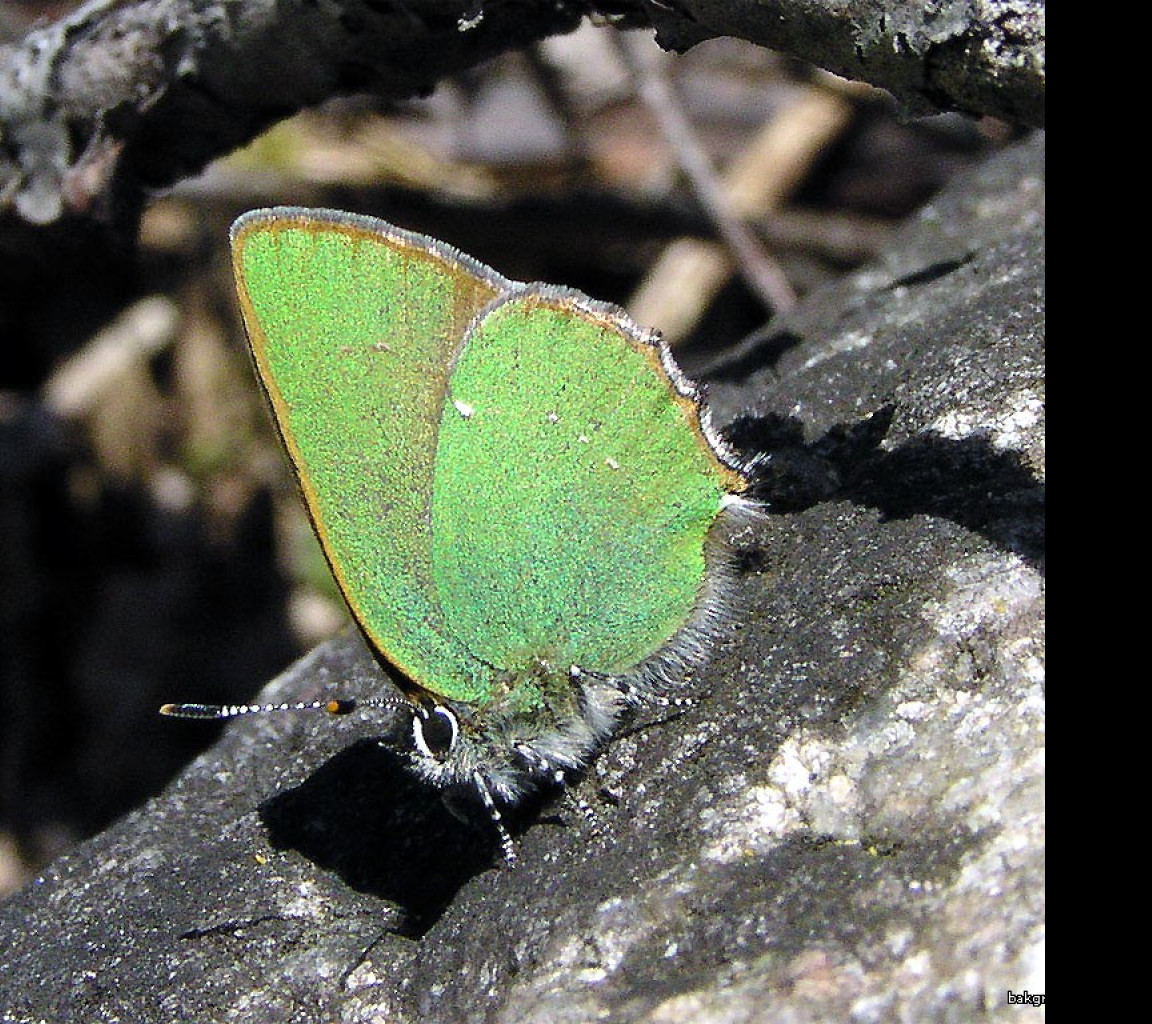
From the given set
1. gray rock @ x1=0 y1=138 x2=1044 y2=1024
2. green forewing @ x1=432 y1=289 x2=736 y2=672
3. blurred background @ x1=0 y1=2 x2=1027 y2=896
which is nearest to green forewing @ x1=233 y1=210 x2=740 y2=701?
green forewing @ x1=432 y1=289 x2=736 y2=672

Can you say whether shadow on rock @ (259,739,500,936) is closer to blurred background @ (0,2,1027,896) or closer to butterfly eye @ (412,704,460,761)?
butterfly eye @ (412,704,460,761)

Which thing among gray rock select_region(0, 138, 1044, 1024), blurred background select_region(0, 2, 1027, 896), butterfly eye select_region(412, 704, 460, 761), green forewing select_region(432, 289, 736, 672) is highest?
green forewing select_region(432, 289, 736, 672)

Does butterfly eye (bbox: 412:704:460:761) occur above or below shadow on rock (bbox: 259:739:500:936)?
above

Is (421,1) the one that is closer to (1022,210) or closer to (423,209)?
(1022,210)

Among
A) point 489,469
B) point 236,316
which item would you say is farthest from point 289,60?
point 236,316

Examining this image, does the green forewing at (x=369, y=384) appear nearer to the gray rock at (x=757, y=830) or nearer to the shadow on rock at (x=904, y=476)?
the gray rock at (x=757, y=830)

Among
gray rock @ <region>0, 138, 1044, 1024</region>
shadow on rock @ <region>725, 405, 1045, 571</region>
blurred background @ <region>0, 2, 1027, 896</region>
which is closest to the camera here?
gray rock @ <region>0, 138, 1044, 1024</region>

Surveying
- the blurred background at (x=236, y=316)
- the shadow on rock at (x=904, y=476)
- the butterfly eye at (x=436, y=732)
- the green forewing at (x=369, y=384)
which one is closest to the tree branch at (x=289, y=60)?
the green forewing at (x=369, y=384)

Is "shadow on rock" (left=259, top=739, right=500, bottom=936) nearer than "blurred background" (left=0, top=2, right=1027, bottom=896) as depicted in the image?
Yes
